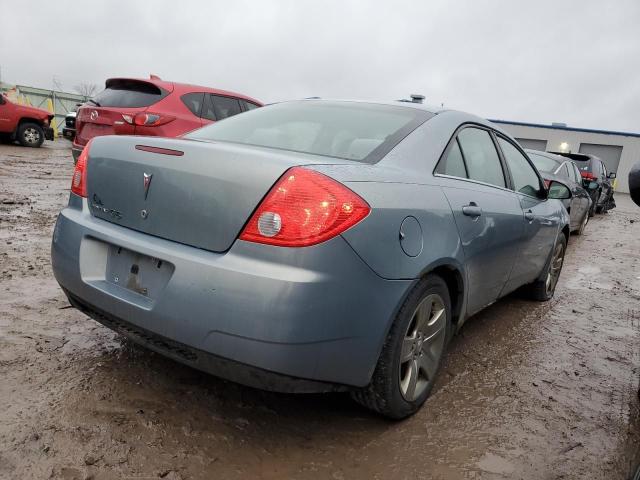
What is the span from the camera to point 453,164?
260 centimetres

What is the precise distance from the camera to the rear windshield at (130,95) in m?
6.28

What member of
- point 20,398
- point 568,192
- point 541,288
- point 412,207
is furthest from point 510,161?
point 20,398

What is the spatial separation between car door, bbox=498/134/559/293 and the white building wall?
3557 centimetres

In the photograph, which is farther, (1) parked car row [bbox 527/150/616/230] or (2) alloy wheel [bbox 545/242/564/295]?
(1) parked car row [bbox 527/150/616/230]

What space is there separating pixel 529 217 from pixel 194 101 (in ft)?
15.5

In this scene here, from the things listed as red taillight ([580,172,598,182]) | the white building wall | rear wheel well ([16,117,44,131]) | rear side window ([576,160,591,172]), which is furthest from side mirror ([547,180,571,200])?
the white building wall

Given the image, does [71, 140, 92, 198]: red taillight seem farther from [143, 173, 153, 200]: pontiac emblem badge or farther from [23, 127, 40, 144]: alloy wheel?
[23, 127, 40, 144]: alloy wheel

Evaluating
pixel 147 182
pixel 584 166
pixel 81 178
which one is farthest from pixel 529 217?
pixel 584 166

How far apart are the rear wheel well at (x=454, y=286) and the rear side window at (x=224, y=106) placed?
498 cm

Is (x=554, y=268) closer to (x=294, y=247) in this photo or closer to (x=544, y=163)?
(x=294, y=247)

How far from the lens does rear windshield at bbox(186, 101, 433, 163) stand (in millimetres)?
2324

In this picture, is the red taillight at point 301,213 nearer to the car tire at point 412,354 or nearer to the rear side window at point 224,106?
the car tire at point 412,354

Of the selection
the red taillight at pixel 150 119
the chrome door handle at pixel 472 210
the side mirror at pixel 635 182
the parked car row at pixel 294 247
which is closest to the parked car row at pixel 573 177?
the chrome door handle at pixel 472 210

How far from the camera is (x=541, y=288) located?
4309 millimetres
